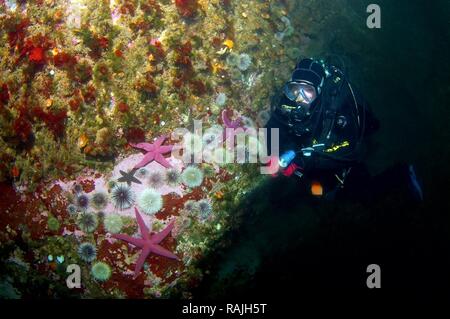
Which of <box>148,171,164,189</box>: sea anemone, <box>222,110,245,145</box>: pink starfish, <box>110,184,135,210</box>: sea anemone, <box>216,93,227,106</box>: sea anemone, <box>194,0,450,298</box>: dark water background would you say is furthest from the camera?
<box>216,93,227,106</box>: sea anemone

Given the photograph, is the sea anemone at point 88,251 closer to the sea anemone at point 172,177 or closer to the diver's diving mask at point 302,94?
the sea anemone at point 172,177

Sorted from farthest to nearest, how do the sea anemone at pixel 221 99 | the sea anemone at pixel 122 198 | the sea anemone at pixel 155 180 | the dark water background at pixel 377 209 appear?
the sea anemone at pixel 221 99 < the dark water background at pixel 377 209 < the sea anemone at pixel 155 180 < the sea anemone at pixel 122 198

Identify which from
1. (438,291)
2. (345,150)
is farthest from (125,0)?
(438,291)

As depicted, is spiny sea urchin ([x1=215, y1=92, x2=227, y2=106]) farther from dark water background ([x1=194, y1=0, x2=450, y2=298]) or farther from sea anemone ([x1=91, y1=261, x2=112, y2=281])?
sea anemone ([x1=91, y1=261, x2=112, y2=281])

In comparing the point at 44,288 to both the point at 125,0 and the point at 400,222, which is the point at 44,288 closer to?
the point at 125,0

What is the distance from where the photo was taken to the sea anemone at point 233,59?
611cm

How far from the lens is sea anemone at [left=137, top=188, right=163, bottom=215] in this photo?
5156 millimetres

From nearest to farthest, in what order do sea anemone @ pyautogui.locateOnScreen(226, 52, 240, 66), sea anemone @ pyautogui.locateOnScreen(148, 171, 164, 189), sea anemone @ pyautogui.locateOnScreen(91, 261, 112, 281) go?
1. sea anemone @ pyautogui.locateOnScreen(91, 261, 112, 281)
2. sea anemone @ pyautogui.locateOnScreen(148, 171, 164, 189)
3. sea anemone @ pyautogui.locateOnScreen(226, 52, 240, 66)

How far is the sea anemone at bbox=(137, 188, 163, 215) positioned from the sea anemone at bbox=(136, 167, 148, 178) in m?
0.26

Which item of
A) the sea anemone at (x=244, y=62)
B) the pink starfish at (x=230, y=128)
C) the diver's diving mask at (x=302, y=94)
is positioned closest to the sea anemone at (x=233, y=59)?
the sea anemone at (x=244, y=62)

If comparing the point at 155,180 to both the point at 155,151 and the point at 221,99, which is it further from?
the point at 221,99

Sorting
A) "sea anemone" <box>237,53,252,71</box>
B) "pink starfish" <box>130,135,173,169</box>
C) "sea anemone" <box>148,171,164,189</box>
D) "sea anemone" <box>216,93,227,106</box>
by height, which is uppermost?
"sea anemone" <box>237,53,252,71</box>

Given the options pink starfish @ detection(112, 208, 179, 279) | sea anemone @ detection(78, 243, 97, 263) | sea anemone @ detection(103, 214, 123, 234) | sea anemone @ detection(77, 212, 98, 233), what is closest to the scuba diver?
pink starfish @ detection(112, 208, 179, 279)

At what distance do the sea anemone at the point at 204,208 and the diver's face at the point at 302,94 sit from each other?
2.17m
